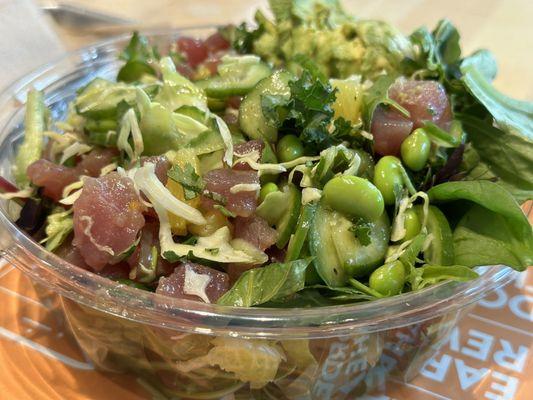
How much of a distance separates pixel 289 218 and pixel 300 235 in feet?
0.28

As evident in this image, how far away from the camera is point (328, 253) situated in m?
1.36

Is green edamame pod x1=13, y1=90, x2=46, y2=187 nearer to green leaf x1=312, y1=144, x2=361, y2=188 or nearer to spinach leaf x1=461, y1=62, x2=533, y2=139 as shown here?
green leaf x1=312, y1=144, x2=361, y2=188

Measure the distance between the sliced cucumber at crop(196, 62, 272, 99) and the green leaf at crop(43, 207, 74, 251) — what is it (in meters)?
0.56

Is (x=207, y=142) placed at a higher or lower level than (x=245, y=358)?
higher

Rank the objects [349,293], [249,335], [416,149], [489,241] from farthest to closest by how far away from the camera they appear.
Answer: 1. [416,149]
2. [489,241]
3. [349,293]
4. [249,335]

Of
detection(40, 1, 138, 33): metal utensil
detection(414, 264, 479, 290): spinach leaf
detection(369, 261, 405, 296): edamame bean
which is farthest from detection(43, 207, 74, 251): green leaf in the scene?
detection(40, 1, 138, 33): metal utensil

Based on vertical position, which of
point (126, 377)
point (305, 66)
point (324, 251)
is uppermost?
point (305, 66)

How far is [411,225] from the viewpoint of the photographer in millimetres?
1446

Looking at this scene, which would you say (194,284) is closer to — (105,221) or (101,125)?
(105,221)

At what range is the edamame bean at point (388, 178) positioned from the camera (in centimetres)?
143

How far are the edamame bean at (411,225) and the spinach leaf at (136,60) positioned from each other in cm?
108

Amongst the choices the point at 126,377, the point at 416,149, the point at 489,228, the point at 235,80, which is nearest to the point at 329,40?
the point at 235,80

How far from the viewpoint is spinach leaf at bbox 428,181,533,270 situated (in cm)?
136

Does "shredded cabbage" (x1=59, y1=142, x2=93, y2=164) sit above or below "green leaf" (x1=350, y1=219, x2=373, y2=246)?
above
